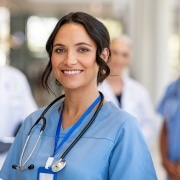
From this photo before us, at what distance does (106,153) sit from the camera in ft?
4.67

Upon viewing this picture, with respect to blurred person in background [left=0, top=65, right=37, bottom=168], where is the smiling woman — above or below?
above

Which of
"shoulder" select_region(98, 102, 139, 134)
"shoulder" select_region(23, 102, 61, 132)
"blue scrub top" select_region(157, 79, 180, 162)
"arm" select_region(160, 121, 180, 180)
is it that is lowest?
"arm" select_region(160, 121, 180, 180)

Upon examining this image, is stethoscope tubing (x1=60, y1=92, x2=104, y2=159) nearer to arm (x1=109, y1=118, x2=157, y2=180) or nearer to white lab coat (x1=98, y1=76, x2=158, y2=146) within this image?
arm (x1=109, y1=118, x2=157, y2=180)

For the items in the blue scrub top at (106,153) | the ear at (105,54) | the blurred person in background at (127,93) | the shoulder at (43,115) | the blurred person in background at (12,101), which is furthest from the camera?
the blurred person in background at (127,93)

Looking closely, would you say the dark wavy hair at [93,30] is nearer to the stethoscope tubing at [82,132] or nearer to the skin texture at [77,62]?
the skin texture at [77,62]

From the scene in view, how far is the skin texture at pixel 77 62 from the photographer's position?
1.48m

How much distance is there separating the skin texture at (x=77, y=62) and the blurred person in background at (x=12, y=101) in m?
1.26

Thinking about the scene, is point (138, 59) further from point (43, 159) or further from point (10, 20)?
point (10, 20)

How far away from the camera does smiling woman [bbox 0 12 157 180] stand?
1.42 m

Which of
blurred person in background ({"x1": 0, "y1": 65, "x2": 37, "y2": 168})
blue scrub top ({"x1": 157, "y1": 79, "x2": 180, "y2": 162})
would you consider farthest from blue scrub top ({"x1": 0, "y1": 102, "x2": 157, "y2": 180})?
blue scrub top ({"x1": 157, "y1": 79, "x2": 180, "y2": 162})

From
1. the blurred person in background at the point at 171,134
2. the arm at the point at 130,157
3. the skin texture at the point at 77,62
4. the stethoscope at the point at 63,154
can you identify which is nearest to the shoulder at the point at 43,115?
the stethoscope at the point at 63,154

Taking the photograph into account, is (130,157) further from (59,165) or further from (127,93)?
(127,93)

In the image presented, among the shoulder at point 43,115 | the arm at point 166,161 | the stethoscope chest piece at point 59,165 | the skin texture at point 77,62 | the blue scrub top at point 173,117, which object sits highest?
the skin texture at point 77,62

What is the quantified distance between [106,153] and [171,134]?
1.52 metres
